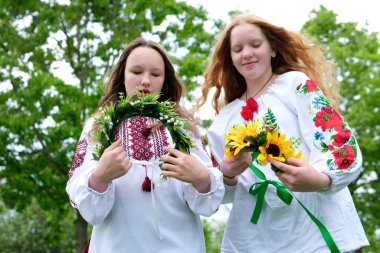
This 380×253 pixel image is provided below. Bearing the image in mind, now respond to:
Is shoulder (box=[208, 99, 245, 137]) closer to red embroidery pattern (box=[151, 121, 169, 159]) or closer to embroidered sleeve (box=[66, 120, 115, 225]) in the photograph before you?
red embroidery pattern (box=[151, 121, 169, 159])

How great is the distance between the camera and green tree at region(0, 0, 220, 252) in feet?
30.7

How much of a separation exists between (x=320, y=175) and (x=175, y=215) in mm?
763

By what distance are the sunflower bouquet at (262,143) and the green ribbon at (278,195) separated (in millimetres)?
101

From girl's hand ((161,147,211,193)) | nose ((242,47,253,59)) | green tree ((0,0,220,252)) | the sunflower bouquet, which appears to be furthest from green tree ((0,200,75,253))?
the sunflower bouquet

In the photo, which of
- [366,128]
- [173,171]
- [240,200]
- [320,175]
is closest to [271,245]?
[240,200]

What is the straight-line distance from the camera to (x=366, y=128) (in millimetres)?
13805

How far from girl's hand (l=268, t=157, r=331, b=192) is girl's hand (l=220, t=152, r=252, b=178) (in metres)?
0.28

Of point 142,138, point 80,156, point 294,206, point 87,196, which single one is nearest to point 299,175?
point 294,206

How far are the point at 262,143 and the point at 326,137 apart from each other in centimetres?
44

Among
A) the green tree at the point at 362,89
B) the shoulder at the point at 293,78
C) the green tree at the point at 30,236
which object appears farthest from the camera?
the green tree at the point at 30,236

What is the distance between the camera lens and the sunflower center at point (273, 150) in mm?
2631

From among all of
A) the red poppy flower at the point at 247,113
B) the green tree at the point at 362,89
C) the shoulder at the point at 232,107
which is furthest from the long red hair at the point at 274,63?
the green tree at the point at 362,89

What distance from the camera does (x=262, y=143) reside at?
265 cm

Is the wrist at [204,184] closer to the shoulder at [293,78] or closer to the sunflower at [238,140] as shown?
the sunflower at [238,140]
